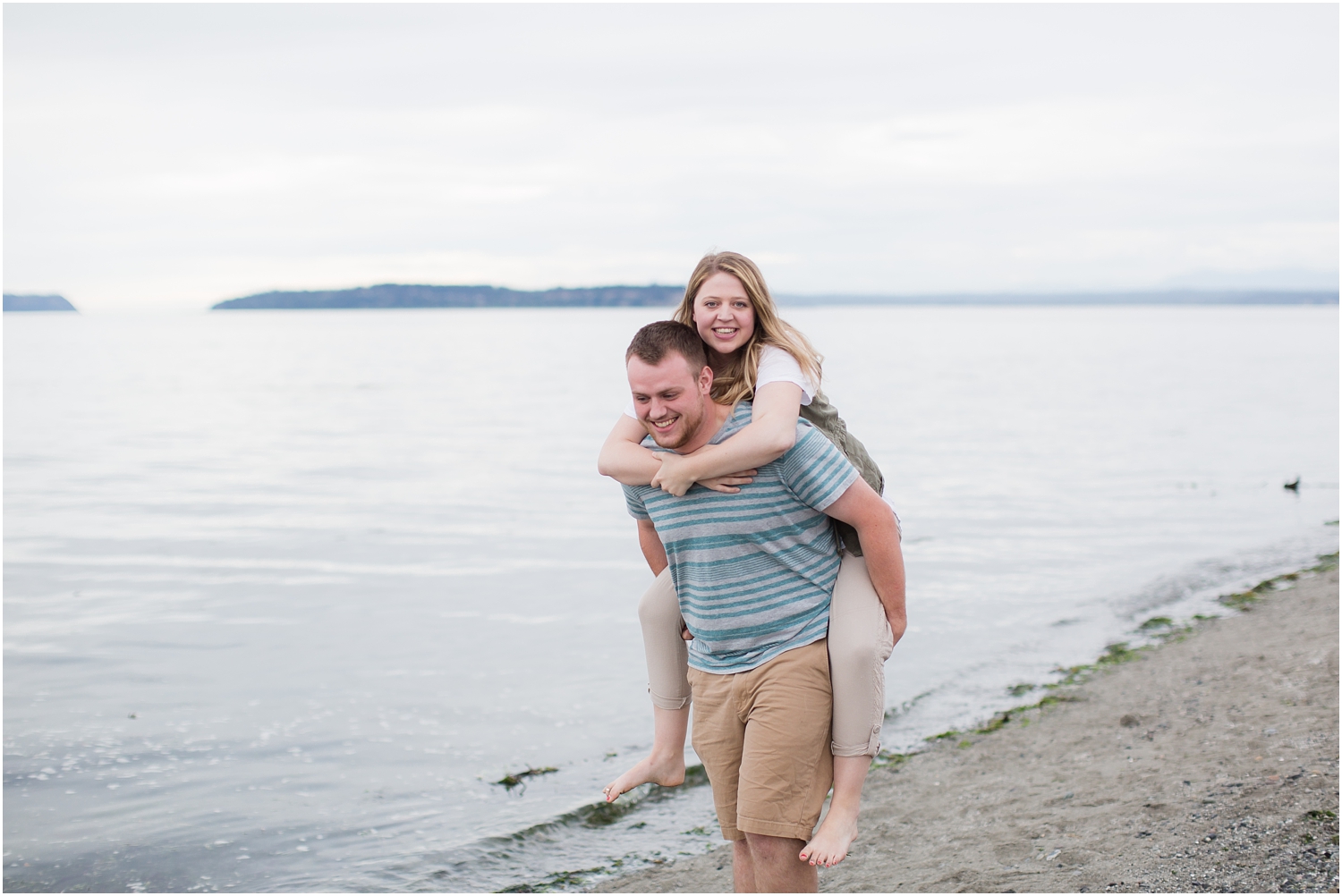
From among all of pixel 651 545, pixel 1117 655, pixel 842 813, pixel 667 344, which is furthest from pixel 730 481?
pixel 1117 655

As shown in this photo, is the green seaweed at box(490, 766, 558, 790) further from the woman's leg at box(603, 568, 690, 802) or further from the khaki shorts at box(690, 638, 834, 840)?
the khaki shorts at box(690, 638, 834, 840)

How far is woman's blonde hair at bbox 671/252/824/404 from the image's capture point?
3.53 meters

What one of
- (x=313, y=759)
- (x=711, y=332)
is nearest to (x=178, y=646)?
(x=313, y=759)

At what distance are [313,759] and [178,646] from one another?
3647mm

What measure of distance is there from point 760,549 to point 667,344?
67cm

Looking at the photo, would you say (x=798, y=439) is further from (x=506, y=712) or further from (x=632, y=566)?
(x=632, y=566)

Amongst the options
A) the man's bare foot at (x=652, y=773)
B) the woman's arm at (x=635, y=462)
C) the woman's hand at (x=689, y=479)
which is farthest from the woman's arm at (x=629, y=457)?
the man's bare foot at (x=652, y=773)

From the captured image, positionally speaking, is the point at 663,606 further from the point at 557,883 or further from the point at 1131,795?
the point at 1131,795

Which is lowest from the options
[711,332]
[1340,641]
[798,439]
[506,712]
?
[506,712]

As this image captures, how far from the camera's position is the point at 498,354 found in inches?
3164

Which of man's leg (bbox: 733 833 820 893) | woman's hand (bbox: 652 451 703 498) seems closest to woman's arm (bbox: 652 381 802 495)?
woman's hand (bbox: 652 451 703 498)

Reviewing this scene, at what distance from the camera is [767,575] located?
3.28m

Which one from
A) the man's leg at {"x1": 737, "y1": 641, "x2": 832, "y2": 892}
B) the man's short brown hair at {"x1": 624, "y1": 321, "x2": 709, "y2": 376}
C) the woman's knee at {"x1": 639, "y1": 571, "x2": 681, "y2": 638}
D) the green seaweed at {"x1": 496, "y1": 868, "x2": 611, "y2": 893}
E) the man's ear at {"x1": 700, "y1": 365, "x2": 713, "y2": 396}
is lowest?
the green seaweed at {"x1": 496, "y1": 868, "x2": 611, "y2": 893}

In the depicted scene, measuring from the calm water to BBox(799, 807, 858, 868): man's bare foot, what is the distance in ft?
12.2
